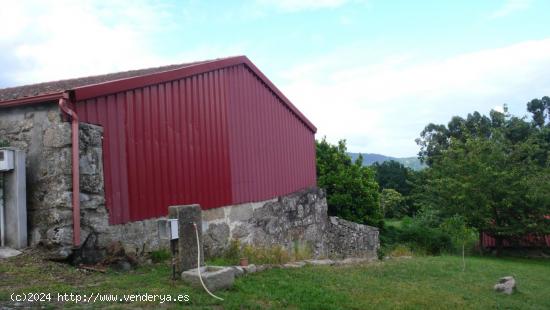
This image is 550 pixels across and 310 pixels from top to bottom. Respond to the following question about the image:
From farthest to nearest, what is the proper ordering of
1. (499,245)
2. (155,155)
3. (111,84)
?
(499,245), (155,155), (111,84)

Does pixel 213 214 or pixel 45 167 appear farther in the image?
pixel 213 214

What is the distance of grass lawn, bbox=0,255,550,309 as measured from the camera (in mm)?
5445

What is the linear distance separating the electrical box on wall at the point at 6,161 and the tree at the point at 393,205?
31552 mm

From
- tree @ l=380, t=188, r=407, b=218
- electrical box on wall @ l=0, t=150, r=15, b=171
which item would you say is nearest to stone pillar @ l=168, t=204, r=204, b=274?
electrical box on wall @ l=0, t=150, r=15, b=171

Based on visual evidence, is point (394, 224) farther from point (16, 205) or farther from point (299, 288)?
point (16, 205)

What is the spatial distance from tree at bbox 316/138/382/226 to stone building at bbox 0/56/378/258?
6471 mm

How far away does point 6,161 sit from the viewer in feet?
21.5

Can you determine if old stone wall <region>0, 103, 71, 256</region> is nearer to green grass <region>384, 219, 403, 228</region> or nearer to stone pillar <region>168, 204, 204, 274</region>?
stone pillar <region>168, 204, 204, 274</region>

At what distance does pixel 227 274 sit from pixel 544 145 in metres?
31.4

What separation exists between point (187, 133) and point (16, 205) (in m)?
3.47

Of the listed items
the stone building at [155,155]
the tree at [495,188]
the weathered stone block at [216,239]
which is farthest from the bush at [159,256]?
the tree at [495,188]

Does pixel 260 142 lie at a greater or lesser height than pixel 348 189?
greater

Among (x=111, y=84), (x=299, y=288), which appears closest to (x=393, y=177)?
(x=299, y=288)

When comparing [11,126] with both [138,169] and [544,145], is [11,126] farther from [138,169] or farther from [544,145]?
[544,145]
